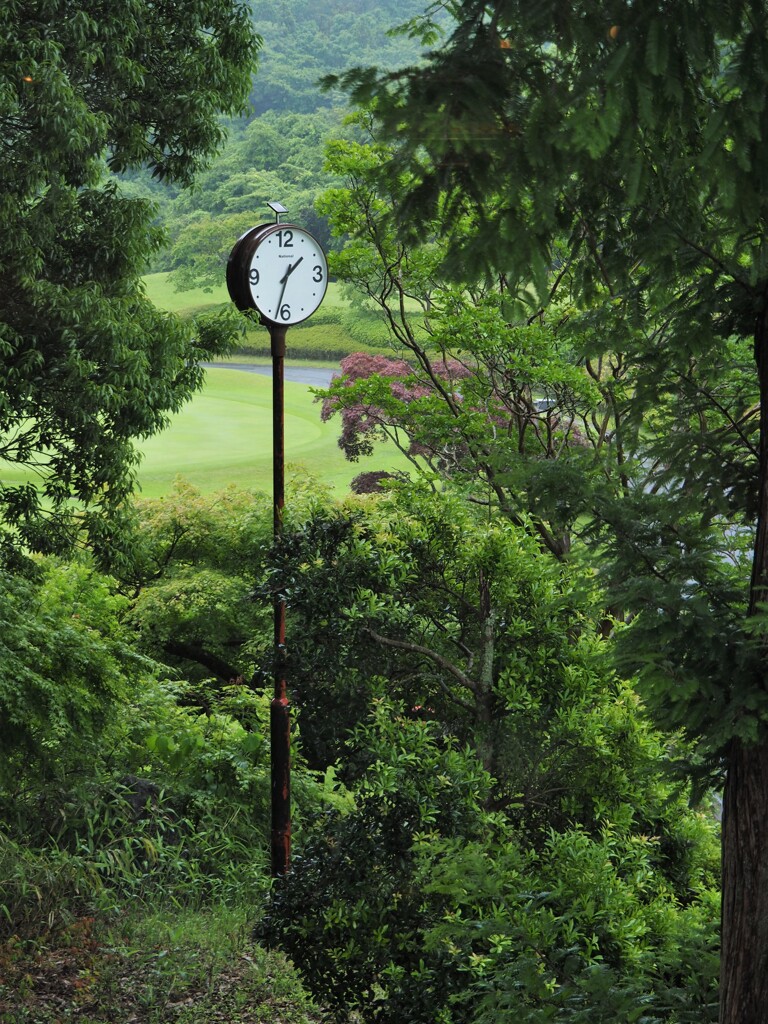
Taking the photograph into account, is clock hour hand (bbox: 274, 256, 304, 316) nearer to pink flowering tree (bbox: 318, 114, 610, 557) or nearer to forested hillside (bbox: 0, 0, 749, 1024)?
→ forested hillside (bbox: 0, 0, 749, 1024)

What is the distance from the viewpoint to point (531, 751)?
3.64 m

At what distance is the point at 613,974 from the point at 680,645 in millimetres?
935

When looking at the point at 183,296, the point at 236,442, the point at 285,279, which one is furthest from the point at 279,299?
the point at 183,296

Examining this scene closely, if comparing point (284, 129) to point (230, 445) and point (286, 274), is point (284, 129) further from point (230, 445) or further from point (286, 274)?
point (286, 274)

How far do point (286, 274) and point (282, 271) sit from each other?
3 centimetres

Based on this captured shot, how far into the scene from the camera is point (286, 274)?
220 inches

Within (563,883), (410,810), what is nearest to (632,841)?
(563,883)

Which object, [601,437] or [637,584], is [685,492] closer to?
[637,584]

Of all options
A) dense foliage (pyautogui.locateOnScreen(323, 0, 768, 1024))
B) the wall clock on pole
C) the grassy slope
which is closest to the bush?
dense foliage (pyautogui.locateOnScreen(323, 0, 768, 1024))

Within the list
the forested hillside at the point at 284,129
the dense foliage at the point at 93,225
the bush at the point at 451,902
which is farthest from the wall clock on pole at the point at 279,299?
the forested hillside at the point at 284,129

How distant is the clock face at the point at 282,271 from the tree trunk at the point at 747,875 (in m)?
3.72

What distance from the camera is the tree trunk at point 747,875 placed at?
7.04 ft

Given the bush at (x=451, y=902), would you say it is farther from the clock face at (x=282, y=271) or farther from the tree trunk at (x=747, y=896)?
the clock face at (x=282, y=271)

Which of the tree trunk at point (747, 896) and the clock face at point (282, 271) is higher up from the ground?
the clock face at point (282, 271)
